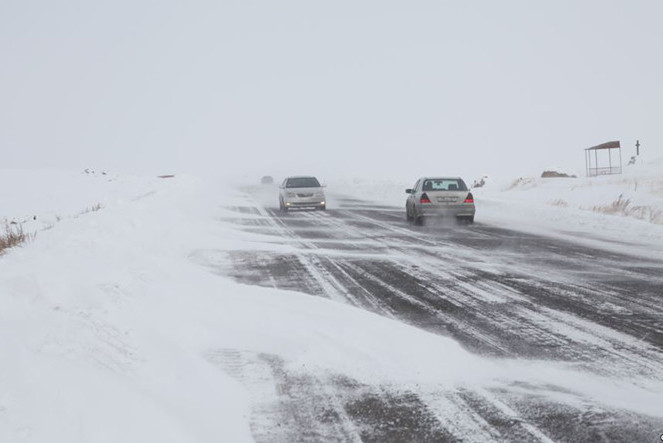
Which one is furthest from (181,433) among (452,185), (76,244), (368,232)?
(452,185)

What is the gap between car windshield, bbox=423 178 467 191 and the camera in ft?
59.9

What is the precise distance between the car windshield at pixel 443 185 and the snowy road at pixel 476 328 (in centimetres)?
505

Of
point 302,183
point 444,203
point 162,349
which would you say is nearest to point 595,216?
point 444,203

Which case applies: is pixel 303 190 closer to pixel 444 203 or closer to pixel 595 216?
pixel 444 203

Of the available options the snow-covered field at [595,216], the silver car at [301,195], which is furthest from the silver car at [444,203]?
the silver car at [301,195]

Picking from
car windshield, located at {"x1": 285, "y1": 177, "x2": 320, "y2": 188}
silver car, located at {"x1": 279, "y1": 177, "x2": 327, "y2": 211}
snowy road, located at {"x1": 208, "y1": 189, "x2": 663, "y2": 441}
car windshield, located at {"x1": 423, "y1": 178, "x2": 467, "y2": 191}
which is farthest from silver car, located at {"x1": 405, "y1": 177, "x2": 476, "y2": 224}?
car windshield, located at {"x1": 285, "y1": 177, "x2": 320, "y2": 188}

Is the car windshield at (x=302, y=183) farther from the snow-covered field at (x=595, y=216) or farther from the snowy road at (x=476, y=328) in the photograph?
the snowy road at (x=476, y=328)

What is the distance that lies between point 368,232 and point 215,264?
6.67m

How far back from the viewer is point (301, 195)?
23.5m

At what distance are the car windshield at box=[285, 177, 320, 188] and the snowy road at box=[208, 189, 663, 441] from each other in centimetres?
1098

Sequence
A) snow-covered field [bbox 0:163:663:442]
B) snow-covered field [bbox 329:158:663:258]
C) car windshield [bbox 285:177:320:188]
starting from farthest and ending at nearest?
car windshield [bbox 285:177:320:188], snow-covered field [bbox 329:158:663:258], snow-covered field [bbox 0:163:663:442]

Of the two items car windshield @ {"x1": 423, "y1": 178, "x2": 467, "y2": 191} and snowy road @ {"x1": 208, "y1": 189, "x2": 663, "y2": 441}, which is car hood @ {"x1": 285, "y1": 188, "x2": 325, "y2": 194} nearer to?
car windshield @ {"x1": 423, "y1": 178, "x2": 467, "y2": 191}

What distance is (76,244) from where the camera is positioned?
8.71 metres

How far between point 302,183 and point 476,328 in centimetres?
1906
